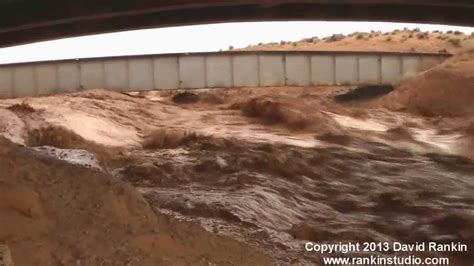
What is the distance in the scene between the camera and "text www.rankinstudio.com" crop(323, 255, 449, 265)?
7480mm

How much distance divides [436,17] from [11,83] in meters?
17.9

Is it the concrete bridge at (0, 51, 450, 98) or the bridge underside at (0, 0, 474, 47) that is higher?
the bridge underside at (0, 0, 474, 47)

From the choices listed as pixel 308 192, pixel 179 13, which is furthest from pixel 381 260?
pixel 179 13

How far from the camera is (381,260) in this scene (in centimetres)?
754

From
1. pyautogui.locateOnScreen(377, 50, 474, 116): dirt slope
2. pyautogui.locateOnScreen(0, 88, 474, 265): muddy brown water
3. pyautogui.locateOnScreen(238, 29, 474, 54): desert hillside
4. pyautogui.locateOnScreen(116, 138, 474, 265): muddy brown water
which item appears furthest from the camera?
pyautogui.locateOnScreen(238, 29, 474, 54): desert hillside

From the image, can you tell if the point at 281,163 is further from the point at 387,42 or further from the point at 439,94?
the point at 387,42

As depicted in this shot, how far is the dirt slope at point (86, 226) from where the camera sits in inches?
218

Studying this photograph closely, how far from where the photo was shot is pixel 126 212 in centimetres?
634

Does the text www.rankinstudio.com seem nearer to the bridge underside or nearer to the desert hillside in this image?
the bridge underside

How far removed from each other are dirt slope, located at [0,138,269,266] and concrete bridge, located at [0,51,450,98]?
22.4 metres

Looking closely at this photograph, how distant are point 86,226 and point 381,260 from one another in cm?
350

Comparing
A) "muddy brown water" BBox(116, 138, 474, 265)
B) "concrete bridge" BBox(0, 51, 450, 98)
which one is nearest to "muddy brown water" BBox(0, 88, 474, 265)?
"muddy brown water" BBox(116, 138, 474, 265)

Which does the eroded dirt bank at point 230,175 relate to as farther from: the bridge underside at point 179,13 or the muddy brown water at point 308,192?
the bridge underside at point 179,13

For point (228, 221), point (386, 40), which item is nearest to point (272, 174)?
point (228, 221)
